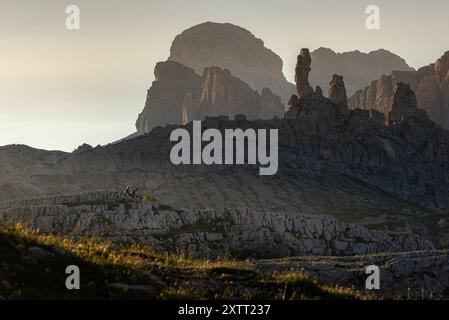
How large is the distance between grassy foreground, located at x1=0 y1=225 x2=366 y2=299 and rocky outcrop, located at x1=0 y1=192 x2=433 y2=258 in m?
45.7

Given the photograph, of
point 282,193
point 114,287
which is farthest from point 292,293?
point 282,193

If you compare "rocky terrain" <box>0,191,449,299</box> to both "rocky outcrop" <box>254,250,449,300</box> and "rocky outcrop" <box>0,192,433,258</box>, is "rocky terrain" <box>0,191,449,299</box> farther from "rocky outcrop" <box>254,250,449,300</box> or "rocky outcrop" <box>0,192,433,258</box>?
"rocky outcrop" <box>254,250,449,300</box>

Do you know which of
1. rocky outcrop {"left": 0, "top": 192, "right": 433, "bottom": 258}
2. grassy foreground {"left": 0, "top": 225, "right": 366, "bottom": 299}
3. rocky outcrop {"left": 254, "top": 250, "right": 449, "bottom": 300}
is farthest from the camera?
rocky outcrop {"left": 0, "top": 192, "right": 433, "bottom": 258}

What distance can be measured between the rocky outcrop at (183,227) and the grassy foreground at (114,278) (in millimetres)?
45721

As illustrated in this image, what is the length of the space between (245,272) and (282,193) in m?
176

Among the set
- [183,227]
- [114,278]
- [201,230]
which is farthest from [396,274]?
[183,227]

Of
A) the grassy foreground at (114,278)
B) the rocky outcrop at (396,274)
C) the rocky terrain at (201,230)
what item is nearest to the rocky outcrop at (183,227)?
the rocky terrain at (201,230)

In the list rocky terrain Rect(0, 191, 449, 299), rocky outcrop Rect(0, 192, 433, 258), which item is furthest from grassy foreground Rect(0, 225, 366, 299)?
rocky outcrop Rect(0, 192, 433, 258)

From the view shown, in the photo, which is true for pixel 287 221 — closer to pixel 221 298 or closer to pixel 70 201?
pixel 70 201

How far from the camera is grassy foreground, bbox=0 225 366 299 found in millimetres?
15859

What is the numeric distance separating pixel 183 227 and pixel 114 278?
55.7 metres

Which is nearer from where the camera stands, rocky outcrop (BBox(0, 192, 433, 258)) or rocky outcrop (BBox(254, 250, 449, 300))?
rocky outcrop (BBox(254, 250, 449, 300))

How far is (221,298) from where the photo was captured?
16.9 m

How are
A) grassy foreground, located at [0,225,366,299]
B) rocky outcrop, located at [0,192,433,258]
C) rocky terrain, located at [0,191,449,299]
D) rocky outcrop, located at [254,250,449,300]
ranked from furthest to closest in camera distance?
1. rocky outcrop, located at [0,192,433,258]
2. rocky terrain, located at [0,191,449,299]
3. rocky outcrop, located at [254,250,449,300]
4. grassy foreground, located at [0,225,366,299]
